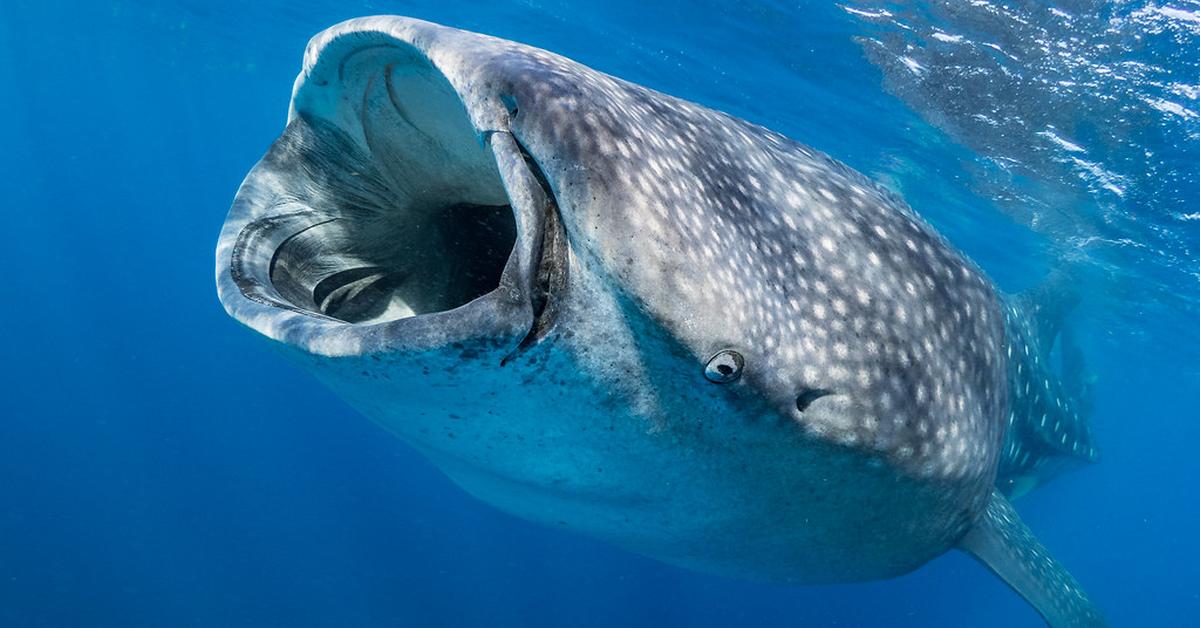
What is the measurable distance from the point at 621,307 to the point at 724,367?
36cm

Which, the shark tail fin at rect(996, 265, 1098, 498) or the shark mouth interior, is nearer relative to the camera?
the shark mouth interior

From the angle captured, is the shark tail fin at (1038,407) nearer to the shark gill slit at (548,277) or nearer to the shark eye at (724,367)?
the shark eye at (724,367)

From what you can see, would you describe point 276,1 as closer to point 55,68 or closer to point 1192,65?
point 1192,65

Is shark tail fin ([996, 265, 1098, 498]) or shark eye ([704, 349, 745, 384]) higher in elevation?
shark eye ([704, 349, 745, 384])

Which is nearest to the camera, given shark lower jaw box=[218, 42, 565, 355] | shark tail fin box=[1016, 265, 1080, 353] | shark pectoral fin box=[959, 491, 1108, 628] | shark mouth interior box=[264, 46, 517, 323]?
shark lower jaw box=[218, 42, 565, 355]

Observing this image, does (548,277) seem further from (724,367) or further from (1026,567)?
(1026,567)

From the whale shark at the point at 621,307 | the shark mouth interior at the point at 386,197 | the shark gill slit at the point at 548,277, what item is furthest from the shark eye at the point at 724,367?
the shark mouth interior at the point at 386,197

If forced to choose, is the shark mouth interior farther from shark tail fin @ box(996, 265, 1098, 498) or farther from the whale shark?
shark tail fin @ box(996, 265, 1098, 498)

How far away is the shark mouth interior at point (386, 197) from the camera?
237 cm

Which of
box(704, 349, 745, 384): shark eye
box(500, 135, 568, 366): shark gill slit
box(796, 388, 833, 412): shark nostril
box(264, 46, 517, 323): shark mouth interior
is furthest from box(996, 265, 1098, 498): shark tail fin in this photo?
box(500, 135, 568, 366): shark gill slit

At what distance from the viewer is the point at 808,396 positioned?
7.24 ft

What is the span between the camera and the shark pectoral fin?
4.06 meters

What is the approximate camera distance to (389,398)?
1.96m

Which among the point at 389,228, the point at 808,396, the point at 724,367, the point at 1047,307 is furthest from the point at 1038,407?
the point at 1047,307
